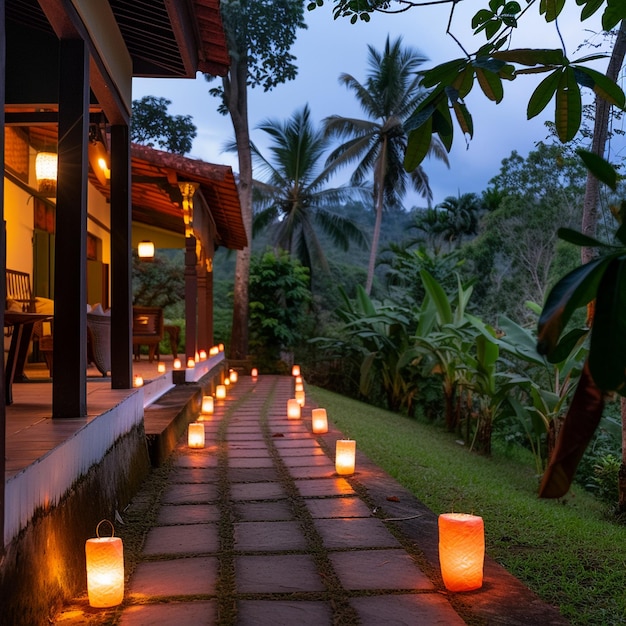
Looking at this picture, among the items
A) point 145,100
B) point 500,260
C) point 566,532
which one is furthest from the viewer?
point 500,260

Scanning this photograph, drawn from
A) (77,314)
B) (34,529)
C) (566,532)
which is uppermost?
(77,314)

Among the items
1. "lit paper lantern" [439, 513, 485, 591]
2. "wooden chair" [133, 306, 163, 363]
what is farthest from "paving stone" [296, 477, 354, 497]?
"wooden chair" [133, 306, 163, 363]

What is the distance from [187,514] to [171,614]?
135cm

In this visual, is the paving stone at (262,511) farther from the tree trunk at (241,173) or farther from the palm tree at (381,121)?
the palm tree at (381,121)

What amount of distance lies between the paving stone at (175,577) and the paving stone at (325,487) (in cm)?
130

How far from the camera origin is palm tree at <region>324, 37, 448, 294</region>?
2444cm

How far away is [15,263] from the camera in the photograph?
847 centimetres

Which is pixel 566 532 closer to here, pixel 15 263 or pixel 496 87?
pixel 496 87

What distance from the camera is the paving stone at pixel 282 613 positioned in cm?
232

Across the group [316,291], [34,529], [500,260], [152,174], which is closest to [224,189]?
[152,174]

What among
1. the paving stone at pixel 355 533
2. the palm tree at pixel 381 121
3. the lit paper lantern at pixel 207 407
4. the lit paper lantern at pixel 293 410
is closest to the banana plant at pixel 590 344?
the paving stone at pixel 355 533

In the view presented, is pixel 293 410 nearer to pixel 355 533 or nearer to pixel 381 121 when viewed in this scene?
pixel 355 533

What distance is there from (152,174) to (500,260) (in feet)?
54.0

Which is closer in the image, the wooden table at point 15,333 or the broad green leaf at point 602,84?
the broad green leaf at point 602,84
